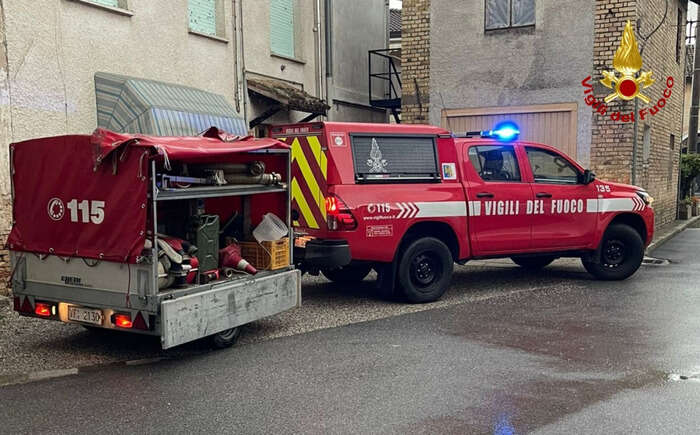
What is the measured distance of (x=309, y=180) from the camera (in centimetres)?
750

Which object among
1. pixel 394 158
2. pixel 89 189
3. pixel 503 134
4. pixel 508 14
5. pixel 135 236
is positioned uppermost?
pixel 508 14

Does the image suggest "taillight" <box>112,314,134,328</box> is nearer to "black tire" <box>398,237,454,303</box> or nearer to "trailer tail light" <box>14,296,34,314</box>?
"trailer tail light" <box>14,296,34,314</box>

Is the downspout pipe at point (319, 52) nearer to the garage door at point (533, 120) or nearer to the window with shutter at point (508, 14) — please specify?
the garage door at point (533, 120)

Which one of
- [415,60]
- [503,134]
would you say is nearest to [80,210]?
[503,134]

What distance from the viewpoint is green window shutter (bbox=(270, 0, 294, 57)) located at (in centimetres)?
1383

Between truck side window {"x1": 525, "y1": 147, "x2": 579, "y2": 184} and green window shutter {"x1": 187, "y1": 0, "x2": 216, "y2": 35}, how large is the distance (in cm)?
645

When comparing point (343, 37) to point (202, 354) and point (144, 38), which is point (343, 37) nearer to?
point (144, 38)

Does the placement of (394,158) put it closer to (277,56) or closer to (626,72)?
(277,56)

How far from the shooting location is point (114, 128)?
32.7 feet

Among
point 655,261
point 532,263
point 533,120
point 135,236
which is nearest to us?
point 135,236

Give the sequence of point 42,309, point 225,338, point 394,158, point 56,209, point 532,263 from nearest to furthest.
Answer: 1. point 56,209
2. point 42,309
3. point 225,338
4. point 394,158
5. point 532,263

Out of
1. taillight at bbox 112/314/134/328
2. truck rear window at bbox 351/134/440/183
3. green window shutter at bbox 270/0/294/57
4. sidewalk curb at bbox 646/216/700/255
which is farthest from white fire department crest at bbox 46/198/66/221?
sidewalk curb at bbox 646/216/700/255

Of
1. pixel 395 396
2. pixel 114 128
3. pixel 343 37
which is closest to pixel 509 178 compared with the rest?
pixel 395 396

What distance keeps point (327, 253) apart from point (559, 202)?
355 centimetres
